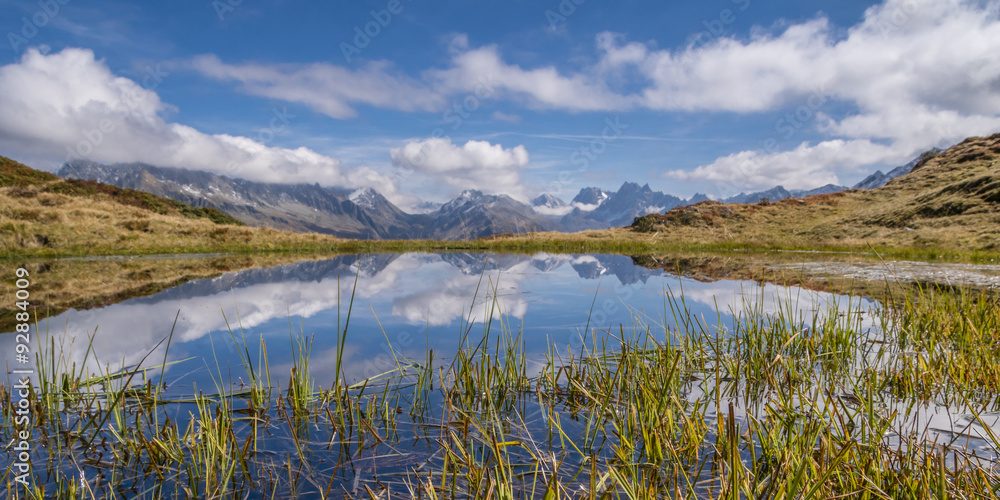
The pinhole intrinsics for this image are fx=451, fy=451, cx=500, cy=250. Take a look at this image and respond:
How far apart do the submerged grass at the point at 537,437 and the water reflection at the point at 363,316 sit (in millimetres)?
726

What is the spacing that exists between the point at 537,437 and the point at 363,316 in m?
5.77

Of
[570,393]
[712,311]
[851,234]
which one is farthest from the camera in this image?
[851,234]

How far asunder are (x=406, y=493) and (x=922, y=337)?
21.8 feet

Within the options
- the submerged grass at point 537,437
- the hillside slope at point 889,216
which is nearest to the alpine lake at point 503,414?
the submerged grass at point 537,437

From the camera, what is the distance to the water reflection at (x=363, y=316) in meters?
5.71

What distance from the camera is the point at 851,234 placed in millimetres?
42875

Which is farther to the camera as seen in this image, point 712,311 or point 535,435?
point 712,311

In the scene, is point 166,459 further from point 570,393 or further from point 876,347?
point 876,347

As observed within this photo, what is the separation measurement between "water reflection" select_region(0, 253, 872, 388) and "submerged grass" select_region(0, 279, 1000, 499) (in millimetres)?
726

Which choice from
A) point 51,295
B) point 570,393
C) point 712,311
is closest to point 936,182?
point 712,311
